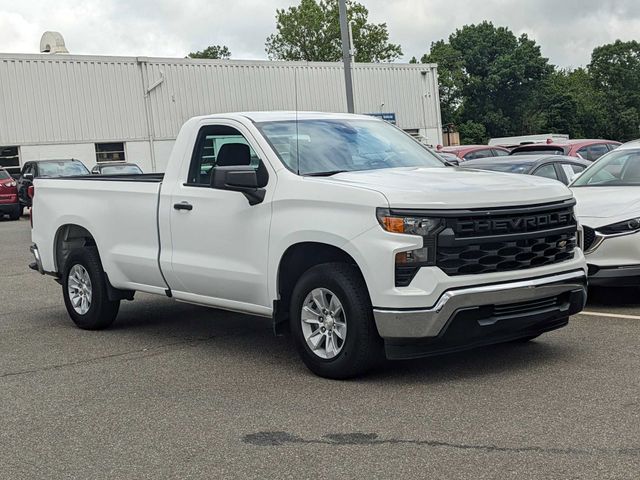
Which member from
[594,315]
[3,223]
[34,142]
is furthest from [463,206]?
[34,142]

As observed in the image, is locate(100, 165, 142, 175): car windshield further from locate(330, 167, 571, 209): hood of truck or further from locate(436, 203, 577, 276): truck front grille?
locate(436, 203, 577, 276): truck front grille

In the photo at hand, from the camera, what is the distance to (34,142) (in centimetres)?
3603

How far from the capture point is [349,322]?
6.24 meters

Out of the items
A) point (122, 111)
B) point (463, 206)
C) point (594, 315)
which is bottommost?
point (594, 315)

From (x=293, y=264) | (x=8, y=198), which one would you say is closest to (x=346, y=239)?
(x=293, y=264)

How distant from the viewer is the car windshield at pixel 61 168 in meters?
27.7

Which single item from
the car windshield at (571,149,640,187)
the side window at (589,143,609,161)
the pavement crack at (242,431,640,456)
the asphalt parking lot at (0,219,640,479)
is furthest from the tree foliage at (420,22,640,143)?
the pavement crack at (242,431,640,456)

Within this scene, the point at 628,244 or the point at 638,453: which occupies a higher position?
the point at 628,244

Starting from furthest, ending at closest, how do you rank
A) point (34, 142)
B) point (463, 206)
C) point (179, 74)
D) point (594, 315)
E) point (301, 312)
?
1. point (179, 74)
2. point (34, 142)
3. point (594, 315)
4. point (301, 312)
5. point (463, 206)

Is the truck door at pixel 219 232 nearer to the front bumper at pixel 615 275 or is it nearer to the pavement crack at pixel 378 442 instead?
the pavement crack at pixel 378 442

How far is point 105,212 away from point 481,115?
76208 mm

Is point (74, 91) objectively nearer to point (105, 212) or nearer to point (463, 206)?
point (105, 212)

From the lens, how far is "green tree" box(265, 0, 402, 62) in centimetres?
8419

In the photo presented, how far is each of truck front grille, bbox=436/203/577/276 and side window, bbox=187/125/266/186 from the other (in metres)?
2.02
